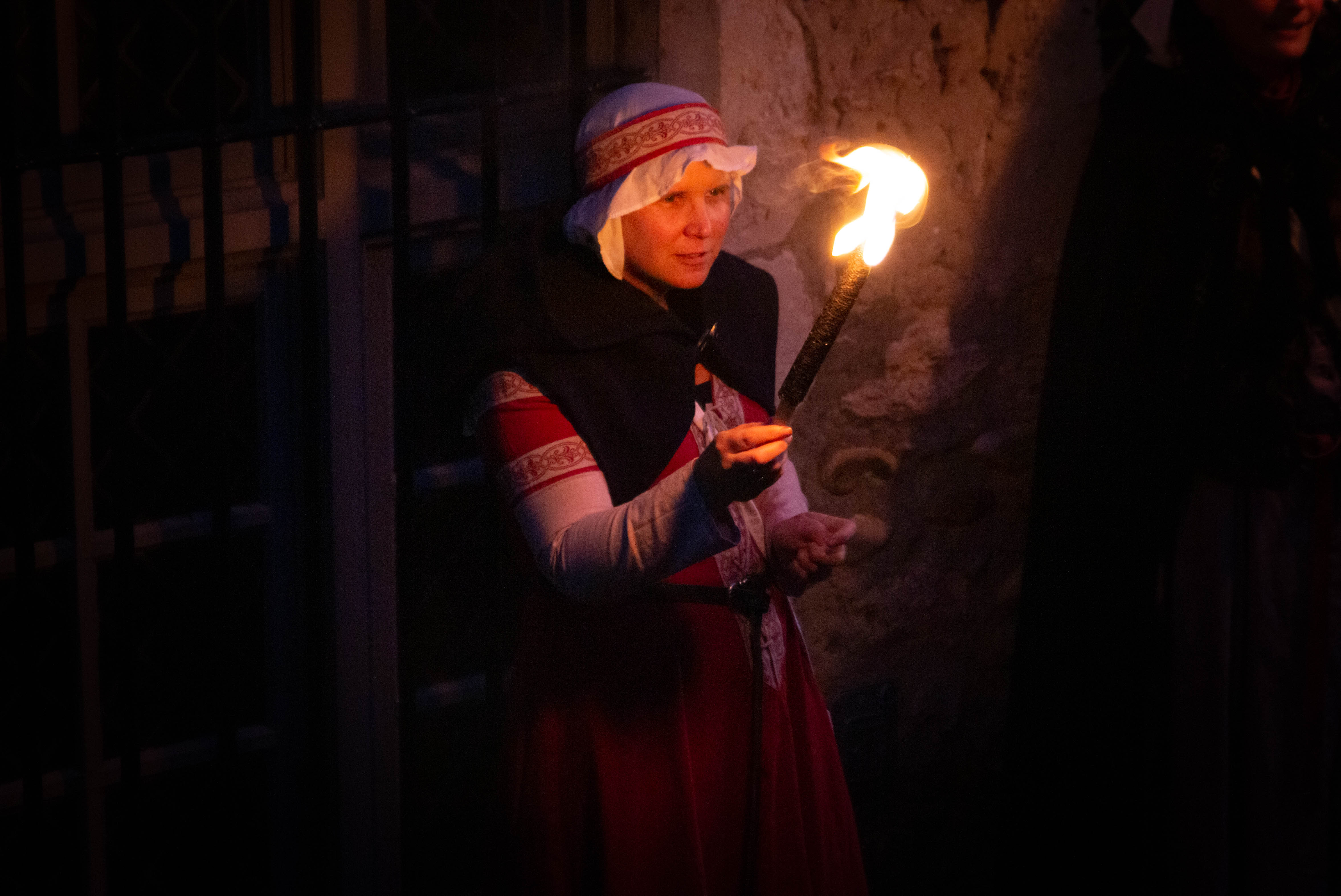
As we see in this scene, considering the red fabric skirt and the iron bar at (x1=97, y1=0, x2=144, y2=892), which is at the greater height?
the iron bar at (x1=97, y1=0, x2=144, y2=892)

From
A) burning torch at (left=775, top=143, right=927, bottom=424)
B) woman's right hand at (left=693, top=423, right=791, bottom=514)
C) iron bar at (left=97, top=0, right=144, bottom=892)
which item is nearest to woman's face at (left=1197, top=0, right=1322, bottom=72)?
burning torch at (left=775, top=143, right=927, bottom=424)

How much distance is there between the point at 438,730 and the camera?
251 cm

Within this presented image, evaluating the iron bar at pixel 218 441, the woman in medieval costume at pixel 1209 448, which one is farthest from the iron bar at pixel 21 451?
the woman in medieval costume at pixel 1209 448

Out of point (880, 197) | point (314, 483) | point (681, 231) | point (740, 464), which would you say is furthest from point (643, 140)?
point (314, 483)

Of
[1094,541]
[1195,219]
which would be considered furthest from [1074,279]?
[1094,541]

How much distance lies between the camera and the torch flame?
157 centimetres

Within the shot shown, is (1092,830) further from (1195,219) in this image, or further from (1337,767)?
(1195,219)

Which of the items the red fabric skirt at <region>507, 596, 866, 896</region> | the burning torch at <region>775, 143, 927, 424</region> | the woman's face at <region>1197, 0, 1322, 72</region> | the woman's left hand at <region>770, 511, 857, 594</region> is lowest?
the red fabric skirt at <region>507, 596, 866, 896</region>

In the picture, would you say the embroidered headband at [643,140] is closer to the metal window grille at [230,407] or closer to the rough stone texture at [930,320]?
the metal window grille at [230,407]

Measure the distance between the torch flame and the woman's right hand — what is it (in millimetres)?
252

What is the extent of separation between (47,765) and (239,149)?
1.18 m

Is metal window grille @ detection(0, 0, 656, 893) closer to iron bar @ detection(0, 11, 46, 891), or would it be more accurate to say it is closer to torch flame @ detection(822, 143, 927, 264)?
iron bar @ detection(0, 11, 46, 891)

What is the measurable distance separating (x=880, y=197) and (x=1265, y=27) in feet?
4.73

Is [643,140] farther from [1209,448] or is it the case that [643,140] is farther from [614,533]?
[1209,448]
